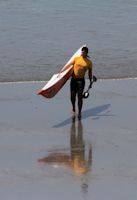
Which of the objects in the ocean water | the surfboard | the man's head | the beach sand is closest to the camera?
the beach sand

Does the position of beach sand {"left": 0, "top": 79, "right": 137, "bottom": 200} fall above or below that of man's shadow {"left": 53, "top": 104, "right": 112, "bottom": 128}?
above

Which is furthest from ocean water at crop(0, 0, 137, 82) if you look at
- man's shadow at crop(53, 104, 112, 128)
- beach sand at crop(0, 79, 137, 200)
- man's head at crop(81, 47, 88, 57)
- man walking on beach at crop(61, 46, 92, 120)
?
man's head at crop(81, 47, 88, 57)

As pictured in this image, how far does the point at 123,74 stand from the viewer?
782 inches

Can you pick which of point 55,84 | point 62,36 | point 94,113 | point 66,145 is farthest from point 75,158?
point 62,36

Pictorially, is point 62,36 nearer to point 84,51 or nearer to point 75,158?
point 84,51

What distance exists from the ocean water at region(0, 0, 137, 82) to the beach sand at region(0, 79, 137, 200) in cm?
375

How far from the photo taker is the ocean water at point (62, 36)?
2047 cm

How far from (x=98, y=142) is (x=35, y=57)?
9786mm

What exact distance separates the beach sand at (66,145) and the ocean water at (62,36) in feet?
12.3

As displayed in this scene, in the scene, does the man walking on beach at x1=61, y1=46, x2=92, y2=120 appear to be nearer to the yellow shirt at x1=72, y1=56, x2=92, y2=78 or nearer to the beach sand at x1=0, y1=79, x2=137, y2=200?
the yellow shirt at x1=72, y1=56, x2=92, y2=78

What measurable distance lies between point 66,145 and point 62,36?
44.0 feet

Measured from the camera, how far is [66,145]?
39.5 ft

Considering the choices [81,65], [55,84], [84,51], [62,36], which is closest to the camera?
[84,51]

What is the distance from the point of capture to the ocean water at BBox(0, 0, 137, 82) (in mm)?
20469
